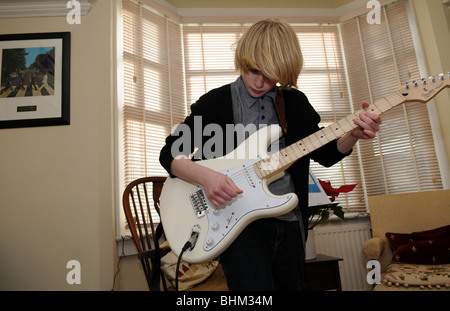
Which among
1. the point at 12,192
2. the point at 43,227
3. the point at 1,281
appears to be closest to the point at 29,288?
the point at 1,281

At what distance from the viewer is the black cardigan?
1.24 meters

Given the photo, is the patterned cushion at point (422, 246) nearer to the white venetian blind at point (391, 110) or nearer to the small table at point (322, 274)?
the small table at point (322, 274)

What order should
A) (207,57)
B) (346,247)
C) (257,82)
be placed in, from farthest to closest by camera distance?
(207,57), (346,247), (257,82)

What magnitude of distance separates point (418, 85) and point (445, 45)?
2259mm

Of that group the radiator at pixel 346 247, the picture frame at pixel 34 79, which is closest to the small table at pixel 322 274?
the radiator at pixel 346 247

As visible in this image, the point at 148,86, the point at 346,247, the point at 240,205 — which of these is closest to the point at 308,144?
the point at 240,205

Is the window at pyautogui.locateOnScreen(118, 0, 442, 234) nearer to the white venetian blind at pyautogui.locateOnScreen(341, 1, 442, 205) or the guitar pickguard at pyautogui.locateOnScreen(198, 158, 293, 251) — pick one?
the white venetian blind at pyautogui.locateOnScreen(341, 1, 442, 205)

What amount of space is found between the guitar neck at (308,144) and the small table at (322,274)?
1082 millimetres

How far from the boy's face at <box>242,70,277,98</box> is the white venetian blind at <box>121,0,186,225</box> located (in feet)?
5.16

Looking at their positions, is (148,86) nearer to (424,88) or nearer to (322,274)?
(322,274)

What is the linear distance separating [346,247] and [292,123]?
6.75ft

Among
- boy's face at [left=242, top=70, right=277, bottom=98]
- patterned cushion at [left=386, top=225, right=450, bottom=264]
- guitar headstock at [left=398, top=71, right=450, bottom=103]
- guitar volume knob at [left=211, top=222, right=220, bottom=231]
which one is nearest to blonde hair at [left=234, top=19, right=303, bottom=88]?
boy's face at [left=242, top=70, right=277, bottom=98]

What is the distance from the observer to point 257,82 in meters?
1.23

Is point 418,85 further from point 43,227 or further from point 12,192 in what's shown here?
point 12,192
